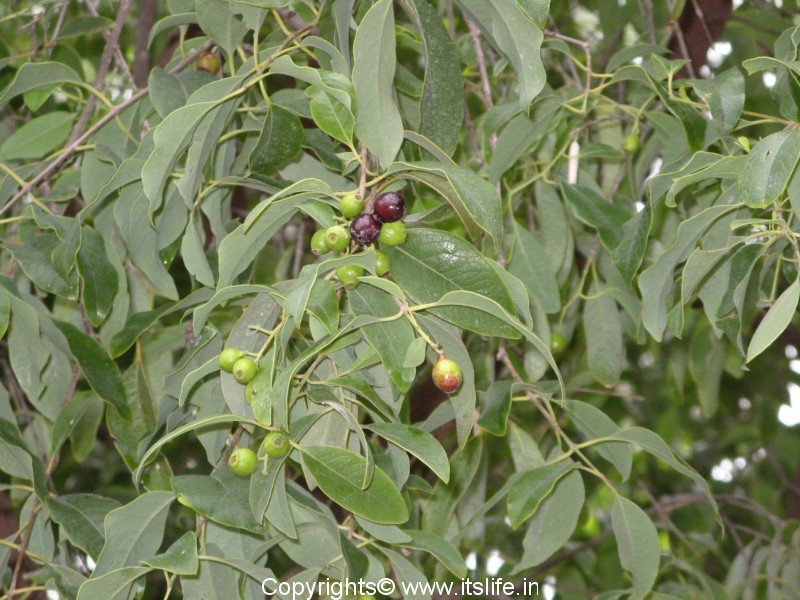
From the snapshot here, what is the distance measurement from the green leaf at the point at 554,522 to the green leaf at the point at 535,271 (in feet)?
0.81

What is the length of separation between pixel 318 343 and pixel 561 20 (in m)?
1.90

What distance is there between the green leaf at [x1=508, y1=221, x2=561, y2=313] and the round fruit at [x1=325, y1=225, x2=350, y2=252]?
0.51 m

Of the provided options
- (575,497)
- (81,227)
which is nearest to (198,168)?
(81,227)

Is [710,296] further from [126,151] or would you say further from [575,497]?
[126,151]

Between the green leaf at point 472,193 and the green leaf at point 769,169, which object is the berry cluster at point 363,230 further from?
the green leaf at point 769,169

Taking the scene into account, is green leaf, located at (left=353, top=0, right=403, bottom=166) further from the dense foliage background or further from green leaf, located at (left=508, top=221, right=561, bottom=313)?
green leaf, located at (left=508, top=221, right=561, bottom=313)

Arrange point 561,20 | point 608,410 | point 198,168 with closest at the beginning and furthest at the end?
point 198,168 < point 561,20 < point 608,410

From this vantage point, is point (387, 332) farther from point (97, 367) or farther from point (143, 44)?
point (143, 44)

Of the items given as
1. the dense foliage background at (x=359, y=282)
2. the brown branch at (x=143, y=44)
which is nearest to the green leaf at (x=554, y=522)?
the dense foliage background at (x=359, y=282)

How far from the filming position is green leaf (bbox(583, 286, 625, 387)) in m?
1.53

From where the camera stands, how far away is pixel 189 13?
1.22 meters

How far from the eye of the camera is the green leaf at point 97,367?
1.21m

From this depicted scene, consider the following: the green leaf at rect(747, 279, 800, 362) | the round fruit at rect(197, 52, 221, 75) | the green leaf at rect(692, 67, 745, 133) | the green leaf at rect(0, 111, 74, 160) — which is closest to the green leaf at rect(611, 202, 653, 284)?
the green leaf at rect(692, 67, 745, 133)

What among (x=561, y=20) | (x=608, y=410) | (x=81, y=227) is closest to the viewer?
(x=81, y=227)
